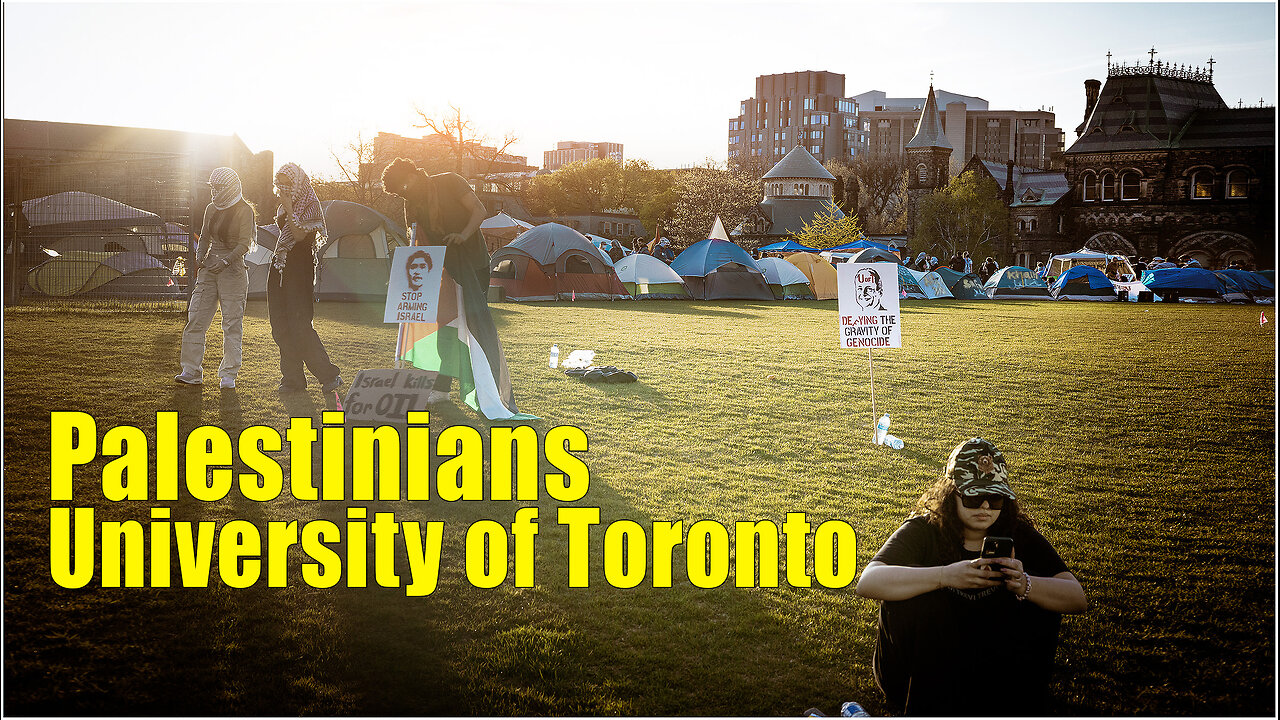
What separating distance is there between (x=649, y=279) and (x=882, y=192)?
2912 inches

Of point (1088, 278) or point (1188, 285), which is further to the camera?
point (1088, 278)

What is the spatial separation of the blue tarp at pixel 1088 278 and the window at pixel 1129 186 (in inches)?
1068

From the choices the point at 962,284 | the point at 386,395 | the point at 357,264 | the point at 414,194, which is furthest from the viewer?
the point at 962,284

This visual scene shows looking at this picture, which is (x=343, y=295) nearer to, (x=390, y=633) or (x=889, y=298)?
(x=889, y=298)

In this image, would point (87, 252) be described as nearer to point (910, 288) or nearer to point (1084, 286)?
point (910, 288)

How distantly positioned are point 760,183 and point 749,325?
7758 centimetres

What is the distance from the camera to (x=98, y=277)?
66.6 feet

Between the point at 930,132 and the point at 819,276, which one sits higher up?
the point at 930,132

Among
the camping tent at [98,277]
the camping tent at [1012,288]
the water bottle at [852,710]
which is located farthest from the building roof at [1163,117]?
the water bottle at [852,710]

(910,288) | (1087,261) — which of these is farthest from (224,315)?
(1087,261)

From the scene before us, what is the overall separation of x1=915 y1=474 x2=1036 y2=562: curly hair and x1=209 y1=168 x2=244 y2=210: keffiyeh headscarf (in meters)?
7.80

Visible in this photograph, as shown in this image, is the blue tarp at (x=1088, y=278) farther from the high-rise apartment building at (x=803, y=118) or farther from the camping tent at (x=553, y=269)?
the high-rise apartment building at (x=803, y=118)

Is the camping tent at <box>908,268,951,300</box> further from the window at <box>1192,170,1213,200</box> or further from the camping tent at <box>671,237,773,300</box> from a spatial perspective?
the window at <box>1192,170,1213,200</box>

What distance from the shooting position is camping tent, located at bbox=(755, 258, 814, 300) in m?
31.1
